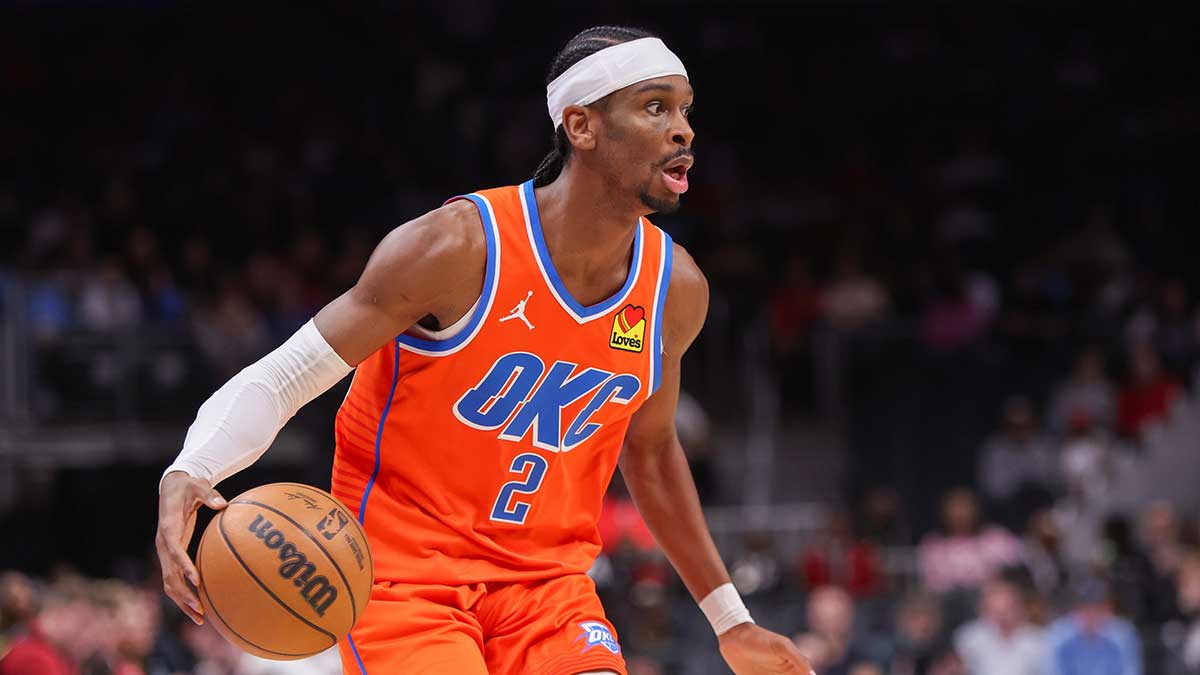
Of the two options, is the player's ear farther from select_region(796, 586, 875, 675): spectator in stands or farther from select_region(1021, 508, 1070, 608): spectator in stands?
select_region(1021, 508, 1070, 608): spectator in stands

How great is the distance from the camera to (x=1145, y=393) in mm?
14039

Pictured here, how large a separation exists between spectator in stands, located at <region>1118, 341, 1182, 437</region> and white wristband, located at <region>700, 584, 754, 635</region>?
9954mm

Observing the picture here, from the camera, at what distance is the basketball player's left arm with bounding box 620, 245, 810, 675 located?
15.6ft

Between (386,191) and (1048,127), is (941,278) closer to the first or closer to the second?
(1048,127)

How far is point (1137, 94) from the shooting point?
58.4 feet

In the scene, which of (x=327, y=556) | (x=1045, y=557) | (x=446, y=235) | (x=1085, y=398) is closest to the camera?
(x=327, y=556)

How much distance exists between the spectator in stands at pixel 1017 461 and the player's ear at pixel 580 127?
30.1ft

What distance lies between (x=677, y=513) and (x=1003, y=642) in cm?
686

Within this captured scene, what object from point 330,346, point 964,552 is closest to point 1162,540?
point 964,552

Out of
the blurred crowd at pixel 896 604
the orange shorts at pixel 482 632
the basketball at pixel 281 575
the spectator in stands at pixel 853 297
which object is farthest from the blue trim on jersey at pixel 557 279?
the spectator in stands at pixel 853 297

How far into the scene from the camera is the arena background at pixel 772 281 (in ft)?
36.8

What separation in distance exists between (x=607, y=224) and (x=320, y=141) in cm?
1118

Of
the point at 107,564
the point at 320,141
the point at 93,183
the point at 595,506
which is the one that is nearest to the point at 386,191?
the point at 320,141

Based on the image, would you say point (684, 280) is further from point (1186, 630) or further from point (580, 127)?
point (1186, 630)
